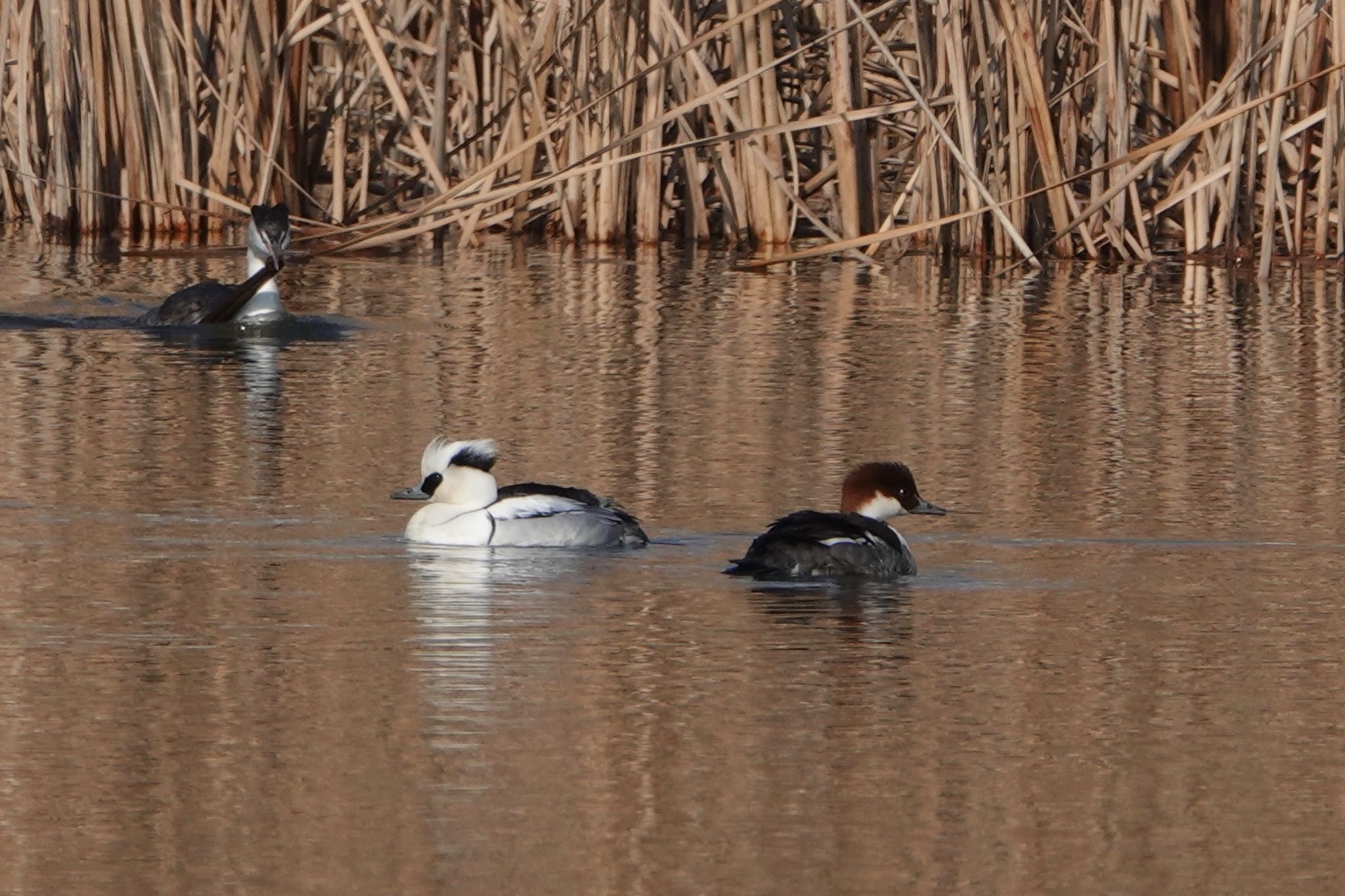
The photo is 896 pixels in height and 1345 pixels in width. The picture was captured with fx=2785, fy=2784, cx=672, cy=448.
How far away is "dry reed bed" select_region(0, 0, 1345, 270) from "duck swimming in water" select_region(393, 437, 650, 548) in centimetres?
577

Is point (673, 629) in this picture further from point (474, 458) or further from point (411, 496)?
point (411, 496)

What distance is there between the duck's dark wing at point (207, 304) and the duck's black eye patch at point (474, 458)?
15.7ft

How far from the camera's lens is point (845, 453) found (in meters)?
8.72

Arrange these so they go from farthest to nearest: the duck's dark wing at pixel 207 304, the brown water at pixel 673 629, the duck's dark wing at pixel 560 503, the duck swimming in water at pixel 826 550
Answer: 1. the duck's dark wing at pixel 207 304
2. the duck's dark wing at pixel 560 503
3. the duck swimming in water at pixel 826 550
4. the brown water at pixel 673 629

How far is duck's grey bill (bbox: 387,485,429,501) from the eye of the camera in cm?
748

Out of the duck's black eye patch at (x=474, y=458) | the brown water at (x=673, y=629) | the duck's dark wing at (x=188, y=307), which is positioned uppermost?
the duck's dark wing at (x=188, y=307)

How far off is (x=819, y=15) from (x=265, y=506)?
9.60 metres

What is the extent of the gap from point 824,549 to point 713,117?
9003 mm

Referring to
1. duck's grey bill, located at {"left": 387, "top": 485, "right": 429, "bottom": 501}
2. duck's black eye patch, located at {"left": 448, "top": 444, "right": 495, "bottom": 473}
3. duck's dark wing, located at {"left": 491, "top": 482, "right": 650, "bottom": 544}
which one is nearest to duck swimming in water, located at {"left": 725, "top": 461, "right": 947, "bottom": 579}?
duck's dark wing, located at {"left": 491, "top": 482, "right": 650, "bottom": 544}

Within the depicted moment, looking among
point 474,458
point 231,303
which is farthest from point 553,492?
point 231,303

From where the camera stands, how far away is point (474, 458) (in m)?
7.45

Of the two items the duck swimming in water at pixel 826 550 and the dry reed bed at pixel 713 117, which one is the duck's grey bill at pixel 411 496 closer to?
the duck swimming in water at pixel 826 550

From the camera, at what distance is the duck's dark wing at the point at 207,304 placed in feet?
39.5

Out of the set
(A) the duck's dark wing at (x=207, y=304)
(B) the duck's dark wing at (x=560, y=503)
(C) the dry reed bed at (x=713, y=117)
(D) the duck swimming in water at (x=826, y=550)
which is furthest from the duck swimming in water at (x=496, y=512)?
(C) the dry reed bed at (x=713, y=117)
